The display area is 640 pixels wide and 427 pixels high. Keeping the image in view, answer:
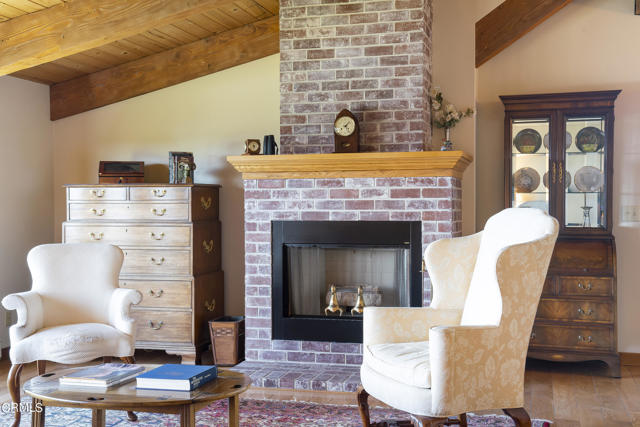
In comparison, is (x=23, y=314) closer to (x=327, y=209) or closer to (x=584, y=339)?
(x=327, y=209)

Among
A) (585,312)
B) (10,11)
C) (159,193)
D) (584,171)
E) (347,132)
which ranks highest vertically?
(10,11)

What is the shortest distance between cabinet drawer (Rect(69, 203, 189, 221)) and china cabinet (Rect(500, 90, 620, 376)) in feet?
7.69

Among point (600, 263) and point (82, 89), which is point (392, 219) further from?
point (82, 89)

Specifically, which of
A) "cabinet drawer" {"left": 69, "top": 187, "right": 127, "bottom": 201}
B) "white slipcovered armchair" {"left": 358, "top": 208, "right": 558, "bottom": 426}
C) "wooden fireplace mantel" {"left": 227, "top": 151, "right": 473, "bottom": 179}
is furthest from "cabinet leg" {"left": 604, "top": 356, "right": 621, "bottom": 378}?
"cabinet drawer" {"left": 69, "top": 187, "right": 127, "bottom": 201}

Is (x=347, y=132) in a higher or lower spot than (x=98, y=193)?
higher

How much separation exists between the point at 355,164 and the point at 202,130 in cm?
168

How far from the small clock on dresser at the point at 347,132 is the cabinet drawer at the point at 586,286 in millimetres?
1680

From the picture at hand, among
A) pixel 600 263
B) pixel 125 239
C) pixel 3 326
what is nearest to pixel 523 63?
pixel 600 263

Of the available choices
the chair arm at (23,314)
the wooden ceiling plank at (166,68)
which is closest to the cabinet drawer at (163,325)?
the chair arm at (23,314)

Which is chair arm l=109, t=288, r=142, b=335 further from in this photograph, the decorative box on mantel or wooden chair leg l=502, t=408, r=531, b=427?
wooden chair leg l=502, t=408, r=531, b=427

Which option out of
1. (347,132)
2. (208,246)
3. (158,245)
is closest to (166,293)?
(158,245)

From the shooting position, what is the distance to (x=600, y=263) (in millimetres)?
4441

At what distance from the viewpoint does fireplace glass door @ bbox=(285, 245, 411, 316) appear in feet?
14.5

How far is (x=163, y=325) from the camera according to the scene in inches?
186
